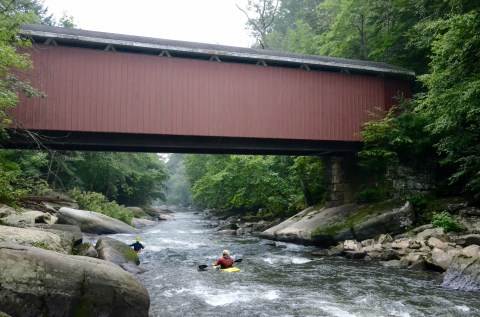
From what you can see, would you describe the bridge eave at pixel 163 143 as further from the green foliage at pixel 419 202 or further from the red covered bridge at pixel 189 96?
the green foliage at pixel 419 202

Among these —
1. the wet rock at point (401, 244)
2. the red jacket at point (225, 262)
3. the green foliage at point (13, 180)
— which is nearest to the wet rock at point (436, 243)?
the wet rock at point (401, 244)

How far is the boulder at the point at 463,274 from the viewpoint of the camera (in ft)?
26.6

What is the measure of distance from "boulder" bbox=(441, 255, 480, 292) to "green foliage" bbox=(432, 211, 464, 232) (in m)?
3.20

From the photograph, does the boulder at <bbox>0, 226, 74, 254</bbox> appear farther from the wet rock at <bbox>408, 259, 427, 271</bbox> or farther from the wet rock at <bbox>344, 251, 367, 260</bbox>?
the wet rock at <bbox>408, 259, 427, 271</bbox>

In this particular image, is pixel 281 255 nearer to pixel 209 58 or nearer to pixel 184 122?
pixel 184 122

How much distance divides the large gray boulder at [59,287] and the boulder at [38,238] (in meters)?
1.72

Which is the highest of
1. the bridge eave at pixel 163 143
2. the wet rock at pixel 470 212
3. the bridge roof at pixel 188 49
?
the bridge roof at pixel 188 49

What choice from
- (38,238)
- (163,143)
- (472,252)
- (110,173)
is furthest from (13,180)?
(110,173)

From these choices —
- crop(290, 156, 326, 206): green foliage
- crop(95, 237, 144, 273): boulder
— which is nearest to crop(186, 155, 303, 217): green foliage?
crop(290, 156, 326, 206): green foliage

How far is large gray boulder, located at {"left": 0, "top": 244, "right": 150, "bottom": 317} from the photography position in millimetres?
4930

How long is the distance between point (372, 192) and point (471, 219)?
3918 millimetres

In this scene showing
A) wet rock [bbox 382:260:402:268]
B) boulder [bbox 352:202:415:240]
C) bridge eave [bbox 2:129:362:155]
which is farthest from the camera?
boulder [bbox 352:202:415:240]

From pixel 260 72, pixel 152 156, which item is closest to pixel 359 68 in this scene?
pixel 260 72

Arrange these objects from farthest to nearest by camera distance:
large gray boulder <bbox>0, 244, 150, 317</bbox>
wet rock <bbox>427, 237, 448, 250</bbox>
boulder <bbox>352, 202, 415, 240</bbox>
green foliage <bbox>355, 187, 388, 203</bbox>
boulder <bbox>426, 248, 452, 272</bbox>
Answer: green foliage <bbox>355, 187, 388, 203</bbox> < boulder <bbox>352, 202, 415, 240</bbox> < wet rock <bbox>427, 237, 448, 250</bbox> < boulder <bbox>426, 248, 452, 272</bbox> < large gray boulder <bbox>0, 244, 150, 317</bbox>
